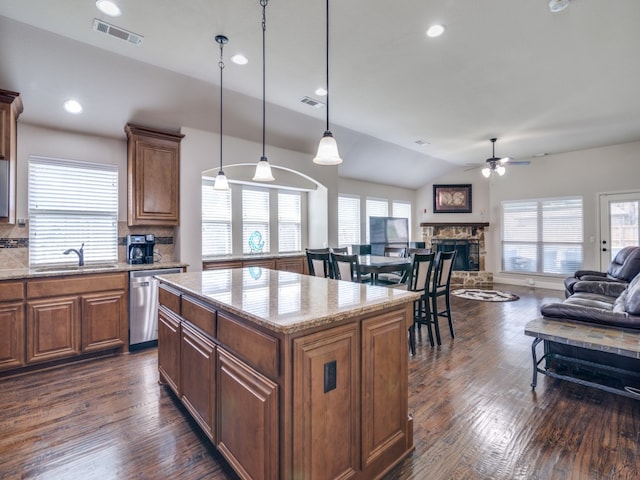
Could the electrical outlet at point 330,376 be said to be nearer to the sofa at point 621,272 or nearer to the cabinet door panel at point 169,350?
the cabinet door panel at point 169,350

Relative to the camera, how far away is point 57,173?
367 cm

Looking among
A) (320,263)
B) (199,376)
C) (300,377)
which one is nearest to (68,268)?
(199,376)

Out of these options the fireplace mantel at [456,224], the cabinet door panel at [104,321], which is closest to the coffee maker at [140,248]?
the cabinet door panel at [104,321]

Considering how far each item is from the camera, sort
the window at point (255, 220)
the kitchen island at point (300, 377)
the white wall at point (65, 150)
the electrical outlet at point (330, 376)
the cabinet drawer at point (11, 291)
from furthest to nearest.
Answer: the window at point (255, 220)
the white wall at point (65, 150)
the cabinet drawer at point (11, 291)
the electrical outlet at point (330, 376)
the kitchen island at point (300, 377)

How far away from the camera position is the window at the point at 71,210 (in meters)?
3.57

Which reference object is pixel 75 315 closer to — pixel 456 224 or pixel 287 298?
pixel 287 298

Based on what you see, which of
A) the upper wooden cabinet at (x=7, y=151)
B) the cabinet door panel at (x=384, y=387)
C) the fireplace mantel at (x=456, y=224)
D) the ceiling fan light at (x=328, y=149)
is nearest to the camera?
the cabinet door panel at (x=384, y=387)

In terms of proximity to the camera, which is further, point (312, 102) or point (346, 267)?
point (312, 102)

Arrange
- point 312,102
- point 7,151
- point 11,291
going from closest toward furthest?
1. point 11,291
2. point 7,151
3. point 312,102

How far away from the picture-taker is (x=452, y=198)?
8.61 m

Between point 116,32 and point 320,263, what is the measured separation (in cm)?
302

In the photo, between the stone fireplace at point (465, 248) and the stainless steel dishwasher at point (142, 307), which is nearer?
the stainless steel dishwasher at point (142, 307)

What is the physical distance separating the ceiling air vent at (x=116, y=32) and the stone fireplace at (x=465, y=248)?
22.7ft

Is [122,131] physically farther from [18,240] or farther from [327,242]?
[327,242]
